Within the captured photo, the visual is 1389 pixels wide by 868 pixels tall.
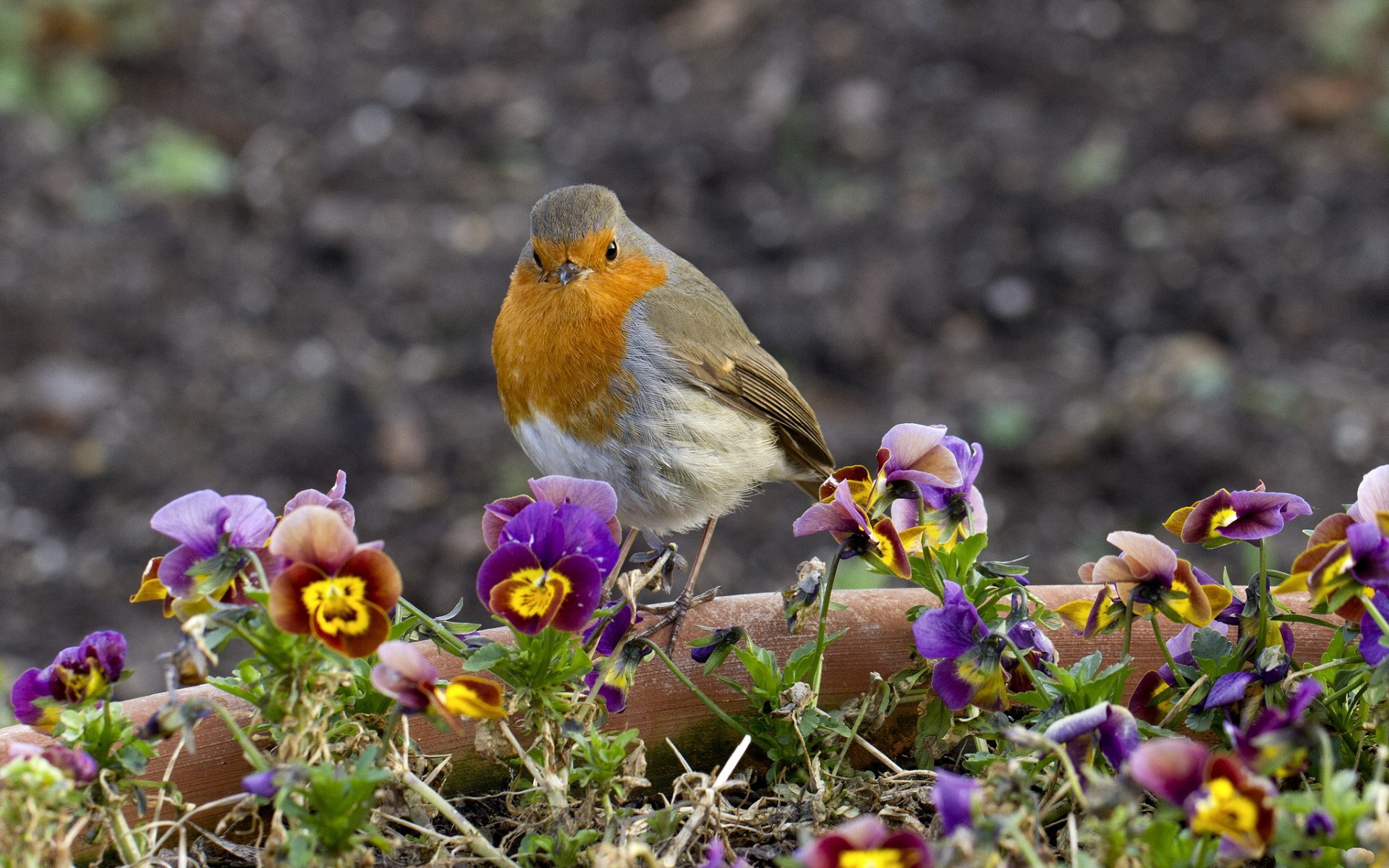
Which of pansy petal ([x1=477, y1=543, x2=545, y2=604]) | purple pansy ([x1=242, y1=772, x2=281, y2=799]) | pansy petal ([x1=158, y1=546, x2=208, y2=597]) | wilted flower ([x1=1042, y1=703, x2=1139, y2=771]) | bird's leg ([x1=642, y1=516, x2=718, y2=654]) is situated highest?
pansy petal ([x1=477, y1=543, x2=545, y2=604])

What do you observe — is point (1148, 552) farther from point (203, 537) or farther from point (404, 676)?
point (203, 537)

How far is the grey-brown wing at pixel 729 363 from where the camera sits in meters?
2.54

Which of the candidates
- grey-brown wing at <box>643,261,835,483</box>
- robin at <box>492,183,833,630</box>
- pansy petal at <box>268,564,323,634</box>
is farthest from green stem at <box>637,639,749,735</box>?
grey-brown wing at <box>643,261,835,483</box>

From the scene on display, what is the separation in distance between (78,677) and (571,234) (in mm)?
1332

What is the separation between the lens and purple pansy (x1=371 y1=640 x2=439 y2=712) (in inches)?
47.3

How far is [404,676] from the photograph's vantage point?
1.21 m

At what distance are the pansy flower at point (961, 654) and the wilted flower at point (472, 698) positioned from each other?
419 mm

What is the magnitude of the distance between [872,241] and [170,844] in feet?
10.8

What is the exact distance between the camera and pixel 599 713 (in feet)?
5.05

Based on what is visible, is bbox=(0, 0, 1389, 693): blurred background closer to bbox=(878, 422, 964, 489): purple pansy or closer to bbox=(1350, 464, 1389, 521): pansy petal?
bbox=(878, 422, 964, 489): purple pansy

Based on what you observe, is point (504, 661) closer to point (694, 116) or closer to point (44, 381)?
point (44, 381)

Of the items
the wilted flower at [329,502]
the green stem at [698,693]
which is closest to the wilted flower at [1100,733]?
the green stem at [698,693]

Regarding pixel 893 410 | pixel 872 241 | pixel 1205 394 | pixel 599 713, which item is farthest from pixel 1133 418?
pixel 599 713

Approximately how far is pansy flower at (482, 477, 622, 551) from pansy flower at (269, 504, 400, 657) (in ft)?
0.65
